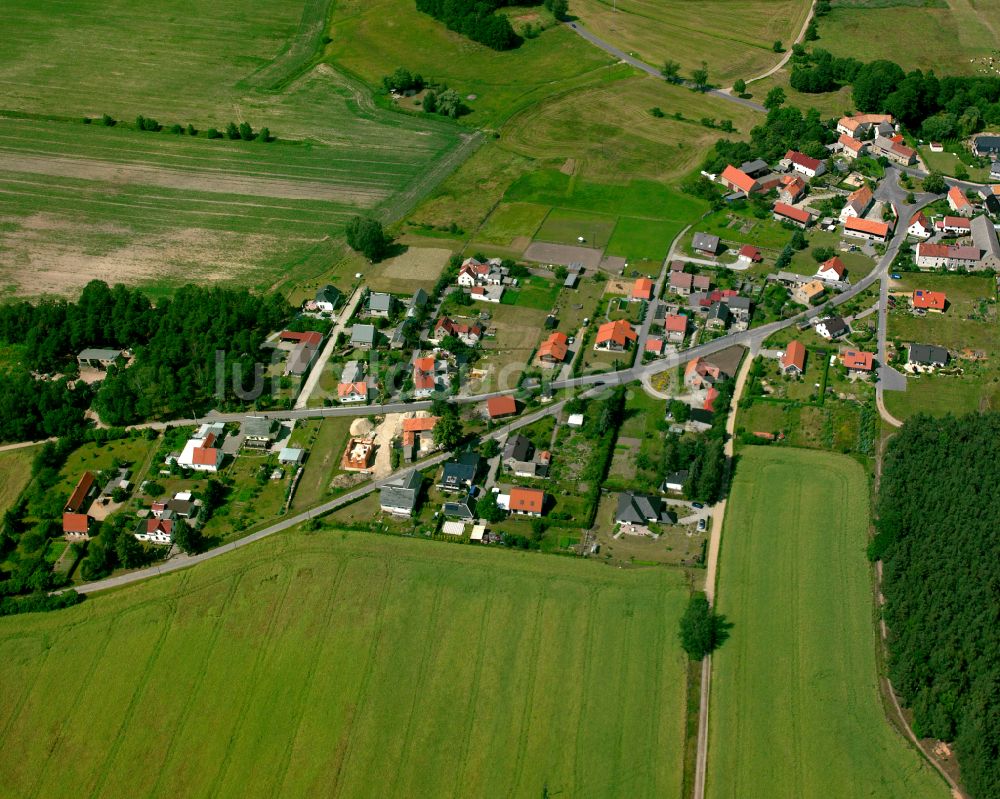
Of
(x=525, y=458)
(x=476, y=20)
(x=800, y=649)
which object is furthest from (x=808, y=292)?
(x=476, y=20)

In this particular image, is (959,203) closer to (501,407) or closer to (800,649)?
(501,407)

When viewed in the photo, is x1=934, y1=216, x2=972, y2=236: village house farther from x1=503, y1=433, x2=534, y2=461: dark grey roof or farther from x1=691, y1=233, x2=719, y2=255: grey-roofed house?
x1=503, y1=433, x2=534, y2=461: dark grey roof

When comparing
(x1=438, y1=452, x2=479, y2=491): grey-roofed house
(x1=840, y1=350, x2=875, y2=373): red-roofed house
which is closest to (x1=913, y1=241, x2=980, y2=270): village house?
(x1=840, y1=350, x2=875, y2=373): red-roofed house

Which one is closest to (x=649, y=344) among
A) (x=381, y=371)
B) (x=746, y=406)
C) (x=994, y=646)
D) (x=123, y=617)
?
(x=746, y=406)

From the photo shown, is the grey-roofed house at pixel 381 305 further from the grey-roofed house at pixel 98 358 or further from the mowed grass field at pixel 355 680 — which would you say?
the mowed grass field at pixel 355 680

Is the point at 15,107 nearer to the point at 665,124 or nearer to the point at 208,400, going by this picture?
the point at 208,400

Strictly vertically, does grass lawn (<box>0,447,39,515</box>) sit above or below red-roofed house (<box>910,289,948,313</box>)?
below

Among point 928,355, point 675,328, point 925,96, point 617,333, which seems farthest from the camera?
point 925,96
